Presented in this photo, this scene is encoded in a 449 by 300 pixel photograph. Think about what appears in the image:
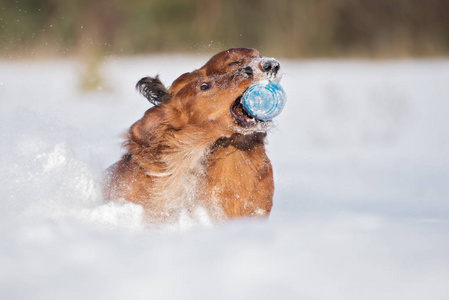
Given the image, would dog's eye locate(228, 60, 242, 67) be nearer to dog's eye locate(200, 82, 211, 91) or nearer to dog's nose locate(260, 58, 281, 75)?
dog's eye locate(200, 82, 211, 91)

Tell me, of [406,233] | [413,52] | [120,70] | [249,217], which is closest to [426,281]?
[406,233]

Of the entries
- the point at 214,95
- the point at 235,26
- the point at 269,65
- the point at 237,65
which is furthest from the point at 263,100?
the point at 235,26

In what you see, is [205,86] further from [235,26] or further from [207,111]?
[235,26]

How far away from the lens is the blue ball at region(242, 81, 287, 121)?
3125mm

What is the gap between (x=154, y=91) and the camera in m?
3.72

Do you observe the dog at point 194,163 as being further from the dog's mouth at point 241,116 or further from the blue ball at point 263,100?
the blue ball at point 263,100

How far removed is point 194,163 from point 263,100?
25.8 inches

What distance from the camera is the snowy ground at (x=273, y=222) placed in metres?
2.12

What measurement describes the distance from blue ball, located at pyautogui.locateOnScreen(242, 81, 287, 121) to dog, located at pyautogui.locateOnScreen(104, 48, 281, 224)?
0.89 ft

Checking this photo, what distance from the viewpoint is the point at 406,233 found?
104 inches

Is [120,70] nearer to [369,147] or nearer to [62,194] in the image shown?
[369,147]

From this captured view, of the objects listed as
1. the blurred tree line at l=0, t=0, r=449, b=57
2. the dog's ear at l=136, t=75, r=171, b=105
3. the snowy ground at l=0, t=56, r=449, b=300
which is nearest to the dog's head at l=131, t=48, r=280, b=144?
the dog's ear at l=136, t=75, r=171, b=105

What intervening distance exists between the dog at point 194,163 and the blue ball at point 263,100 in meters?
0.27

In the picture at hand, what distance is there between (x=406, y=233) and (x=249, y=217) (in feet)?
3.53
